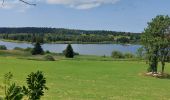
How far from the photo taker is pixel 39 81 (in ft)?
9.34

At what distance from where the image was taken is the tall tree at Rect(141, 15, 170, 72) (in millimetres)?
56094

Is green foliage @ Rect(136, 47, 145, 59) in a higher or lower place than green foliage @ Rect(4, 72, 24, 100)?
lower

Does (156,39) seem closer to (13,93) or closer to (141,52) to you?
(141,52)

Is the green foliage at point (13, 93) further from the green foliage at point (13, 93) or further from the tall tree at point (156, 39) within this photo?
the tall tree at point (156, 39)

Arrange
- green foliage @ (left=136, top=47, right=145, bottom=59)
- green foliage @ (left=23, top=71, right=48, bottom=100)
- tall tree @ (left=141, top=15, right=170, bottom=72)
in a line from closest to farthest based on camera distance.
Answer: green foliage @ (left=23, top=71, right=48, bottom=100)
tall tree @ (left=141, top=15, right=170, bottom=72)
green foliage @ (left=136, top=47, right=145, bottom=59)

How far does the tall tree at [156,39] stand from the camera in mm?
56094

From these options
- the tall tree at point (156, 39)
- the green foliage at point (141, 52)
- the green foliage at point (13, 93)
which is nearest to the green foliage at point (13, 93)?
the green foliage at point (13, 93)

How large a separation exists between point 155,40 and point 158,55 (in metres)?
2.85

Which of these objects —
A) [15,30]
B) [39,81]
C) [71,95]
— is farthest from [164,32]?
[15,30]

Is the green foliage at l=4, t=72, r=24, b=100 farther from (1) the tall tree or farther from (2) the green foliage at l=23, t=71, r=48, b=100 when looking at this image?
(1) the tall tree

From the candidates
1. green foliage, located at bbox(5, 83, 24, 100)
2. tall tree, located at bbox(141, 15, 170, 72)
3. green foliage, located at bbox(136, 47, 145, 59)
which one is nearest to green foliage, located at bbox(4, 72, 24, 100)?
green foliage, located at bbox(5, 83, 24, 100)

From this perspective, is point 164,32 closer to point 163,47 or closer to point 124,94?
point 163,47

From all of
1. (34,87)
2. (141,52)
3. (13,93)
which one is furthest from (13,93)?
(141,52)

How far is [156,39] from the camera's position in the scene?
56.0 meters
